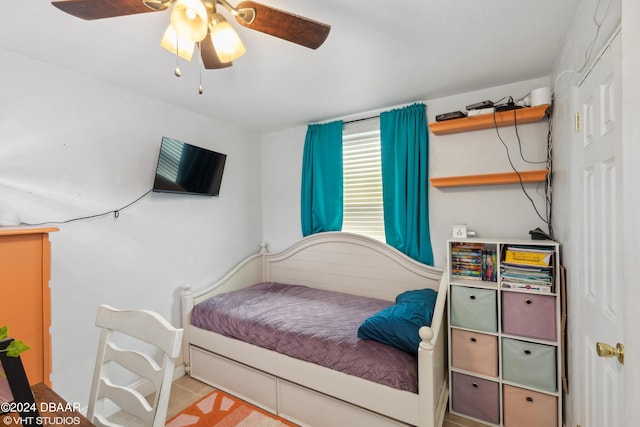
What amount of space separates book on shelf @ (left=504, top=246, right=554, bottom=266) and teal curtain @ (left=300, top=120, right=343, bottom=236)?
154 centimetres

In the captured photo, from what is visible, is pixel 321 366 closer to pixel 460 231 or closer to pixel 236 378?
pixel 236 378

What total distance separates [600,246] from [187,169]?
8.96 ft

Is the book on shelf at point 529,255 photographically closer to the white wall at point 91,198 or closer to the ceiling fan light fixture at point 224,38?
the ceiling fan light fixture at point 224,38

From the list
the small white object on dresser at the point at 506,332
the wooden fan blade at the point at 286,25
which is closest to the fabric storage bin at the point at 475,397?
the small white object on dresser at the point at 506,332

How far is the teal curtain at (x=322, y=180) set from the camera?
10.2 feet

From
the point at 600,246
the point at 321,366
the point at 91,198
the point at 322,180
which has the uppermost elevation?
the point at 322,180

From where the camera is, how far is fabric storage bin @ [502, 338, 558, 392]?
1823 millimetres

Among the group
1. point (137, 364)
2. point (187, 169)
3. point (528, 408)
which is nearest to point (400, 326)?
point (528, 408)

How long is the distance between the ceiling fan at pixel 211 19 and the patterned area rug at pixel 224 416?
2119mm

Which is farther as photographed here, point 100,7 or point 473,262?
point 473,262

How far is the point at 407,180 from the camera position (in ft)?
8.82

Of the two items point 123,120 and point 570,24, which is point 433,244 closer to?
point 570,24

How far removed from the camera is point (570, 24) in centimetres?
155

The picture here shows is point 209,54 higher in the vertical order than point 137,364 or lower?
higher
